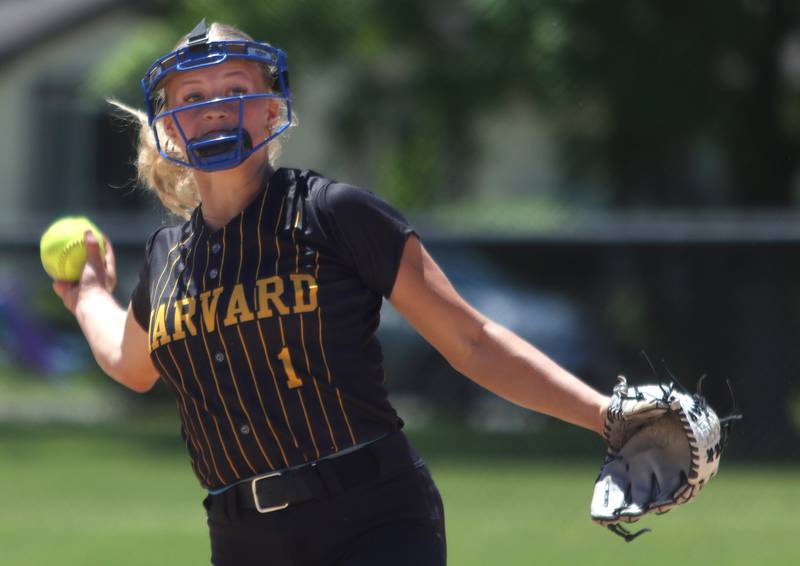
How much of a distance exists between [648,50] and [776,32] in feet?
4.87

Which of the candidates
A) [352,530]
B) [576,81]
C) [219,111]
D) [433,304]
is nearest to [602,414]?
[433,304]

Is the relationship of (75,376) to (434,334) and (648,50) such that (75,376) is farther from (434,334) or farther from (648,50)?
(434,334)

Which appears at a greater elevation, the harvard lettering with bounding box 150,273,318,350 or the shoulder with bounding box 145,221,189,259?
the shoulder with bounding box 145,221,189,259

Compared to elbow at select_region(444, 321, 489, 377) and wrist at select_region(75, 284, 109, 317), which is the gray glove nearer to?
elbow at select_region(444, 321, 489, 377)

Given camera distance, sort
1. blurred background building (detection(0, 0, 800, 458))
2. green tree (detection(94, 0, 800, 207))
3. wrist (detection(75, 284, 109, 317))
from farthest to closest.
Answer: green tree (detection(94, 0, 800, 207)) < blurred background building (detection(0, 0, 800, 458)) < wrist (detection(75, 284, 109, 317))

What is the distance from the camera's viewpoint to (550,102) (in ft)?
38.4

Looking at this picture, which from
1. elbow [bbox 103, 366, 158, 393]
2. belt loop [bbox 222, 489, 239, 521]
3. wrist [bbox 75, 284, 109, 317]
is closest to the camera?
belt loop [bbox 222, 489, 239, 521]

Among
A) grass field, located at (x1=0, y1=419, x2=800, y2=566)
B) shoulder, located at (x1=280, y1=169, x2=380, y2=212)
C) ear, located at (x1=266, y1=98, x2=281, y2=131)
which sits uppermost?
ear, located at (x1=266, y1=98, x2=281, y2=131)

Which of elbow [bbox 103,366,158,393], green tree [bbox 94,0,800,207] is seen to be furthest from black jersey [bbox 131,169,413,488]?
green tree [bbox 94,0,800,207]

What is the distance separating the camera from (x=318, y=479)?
116 inches

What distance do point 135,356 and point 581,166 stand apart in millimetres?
8994

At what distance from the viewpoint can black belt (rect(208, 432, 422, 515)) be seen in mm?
2934

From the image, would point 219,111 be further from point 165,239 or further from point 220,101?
point 165,239

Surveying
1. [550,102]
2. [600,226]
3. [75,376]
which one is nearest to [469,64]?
[550,102]
